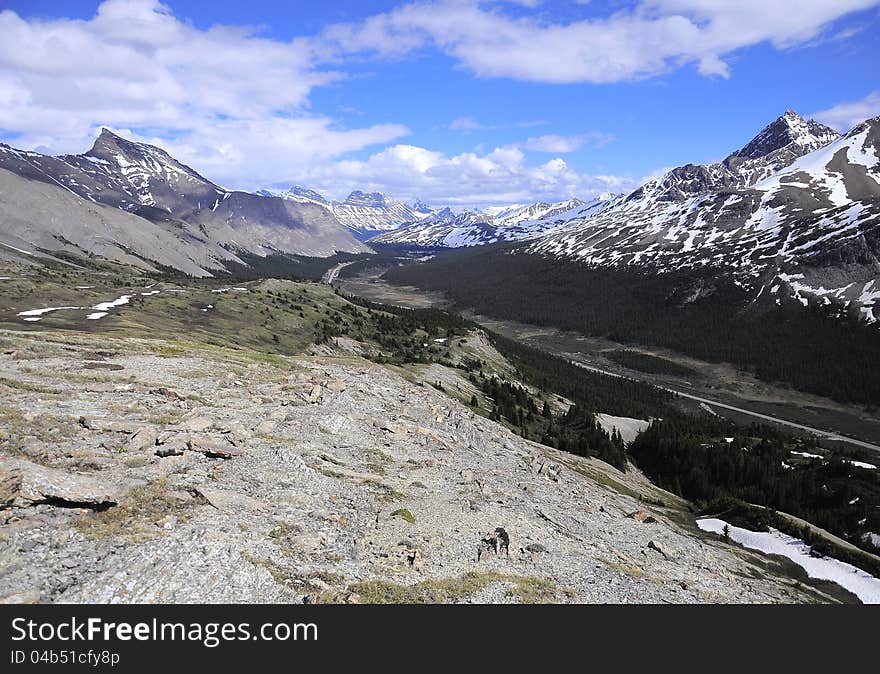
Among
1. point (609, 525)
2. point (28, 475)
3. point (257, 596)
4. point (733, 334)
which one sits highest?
point (733, 334)

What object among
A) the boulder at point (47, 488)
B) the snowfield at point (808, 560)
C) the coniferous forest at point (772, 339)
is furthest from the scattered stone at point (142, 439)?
the coniferous forest at point (772, 339)

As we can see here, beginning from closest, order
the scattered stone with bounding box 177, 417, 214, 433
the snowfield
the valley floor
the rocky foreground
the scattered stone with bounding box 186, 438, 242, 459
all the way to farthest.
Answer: the rocky foreground
the scattered stone with bounding box 186, 438, 242, 459
the scattered stone with bounding box 177, 417, 214, 433
the snowfield
the valley floor

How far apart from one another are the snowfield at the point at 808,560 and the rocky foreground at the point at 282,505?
3.00 meters

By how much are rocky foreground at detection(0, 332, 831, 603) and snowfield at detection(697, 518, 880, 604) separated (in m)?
3.00

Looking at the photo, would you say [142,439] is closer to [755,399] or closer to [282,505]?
[282,505]

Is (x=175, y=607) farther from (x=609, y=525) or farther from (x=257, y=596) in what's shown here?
(x=609, y=525)

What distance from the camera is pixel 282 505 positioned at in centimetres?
2180

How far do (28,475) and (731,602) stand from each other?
31028mm

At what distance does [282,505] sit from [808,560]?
37.0 metres

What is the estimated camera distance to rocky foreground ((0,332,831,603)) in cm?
1603

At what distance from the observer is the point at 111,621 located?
12391 millimetres

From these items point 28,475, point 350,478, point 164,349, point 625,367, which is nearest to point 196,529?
point 28,475

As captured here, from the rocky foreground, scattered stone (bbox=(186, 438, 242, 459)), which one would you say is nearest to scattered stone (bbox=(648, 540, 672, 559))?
the rocky foreground

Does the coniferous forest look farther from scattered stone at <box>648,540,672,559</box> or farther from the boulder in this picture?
the boulder
